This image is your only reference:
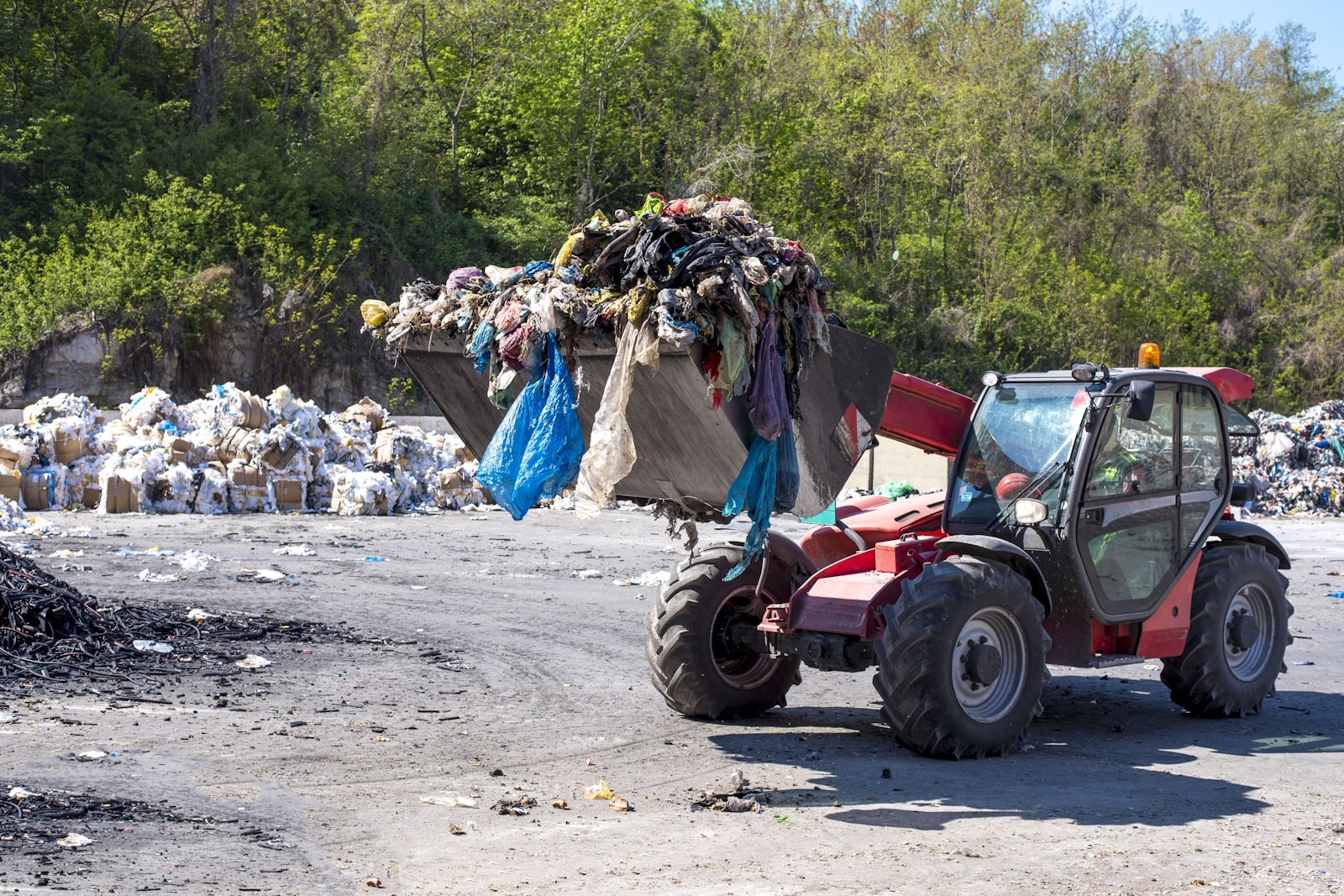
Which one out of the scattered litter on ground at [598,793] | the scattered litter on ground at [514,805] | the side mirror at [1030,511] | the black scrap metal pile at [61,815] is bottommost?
the black scrap metal pile at [61,815]

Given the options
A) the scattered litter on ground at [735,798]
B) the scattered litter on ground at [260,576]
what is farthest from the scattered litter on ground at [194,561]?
the scattered litter on ground at [735,798]

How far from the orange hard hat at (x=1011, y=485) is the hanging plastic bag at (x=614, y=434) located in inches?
98.0

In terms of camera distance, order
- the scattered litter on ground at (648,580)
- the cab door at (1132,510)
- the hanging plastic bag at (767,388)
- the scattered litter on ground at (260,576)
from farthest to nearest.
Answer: the scattered litter on ground at (648,580) < the scattered litter on ground at (260,576) < the cab door at (1132,510) < the hanging plastic bag at (767,388)

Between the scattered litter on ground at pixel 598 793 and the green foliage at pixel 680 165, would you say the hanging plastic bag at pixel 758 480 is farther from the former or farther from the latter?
the green foliage at pixel 680 165

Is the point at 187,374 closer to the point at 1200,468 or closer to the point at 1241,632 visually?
the point at 1200,468

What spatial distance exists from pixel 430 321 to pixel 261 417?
14949mm

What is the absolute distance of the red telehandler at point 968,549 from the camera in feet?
20.9

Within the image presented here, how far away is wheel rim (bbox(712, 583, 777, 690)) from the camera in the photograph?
751 cm

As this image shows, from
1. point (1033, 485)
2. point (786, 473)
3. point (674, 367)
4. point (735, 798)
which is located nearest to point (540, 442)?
point (674, 367)

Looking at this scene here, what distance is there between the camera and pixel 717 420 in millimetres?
5965

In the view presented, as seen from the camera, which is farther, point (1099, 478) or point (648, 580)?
point (648, 580)

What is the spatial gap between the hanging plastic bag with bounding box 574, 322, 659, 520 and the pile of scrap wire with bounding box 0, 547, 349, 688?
407cm

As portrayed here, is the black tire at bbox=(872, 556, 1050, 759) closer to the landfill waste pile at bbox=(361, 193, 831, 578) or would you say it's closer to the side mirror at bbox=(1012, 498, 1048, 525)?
the side mirror at bbox=(1012, 498, 1048, 525)

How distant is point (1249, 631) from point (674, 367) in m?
4.42
